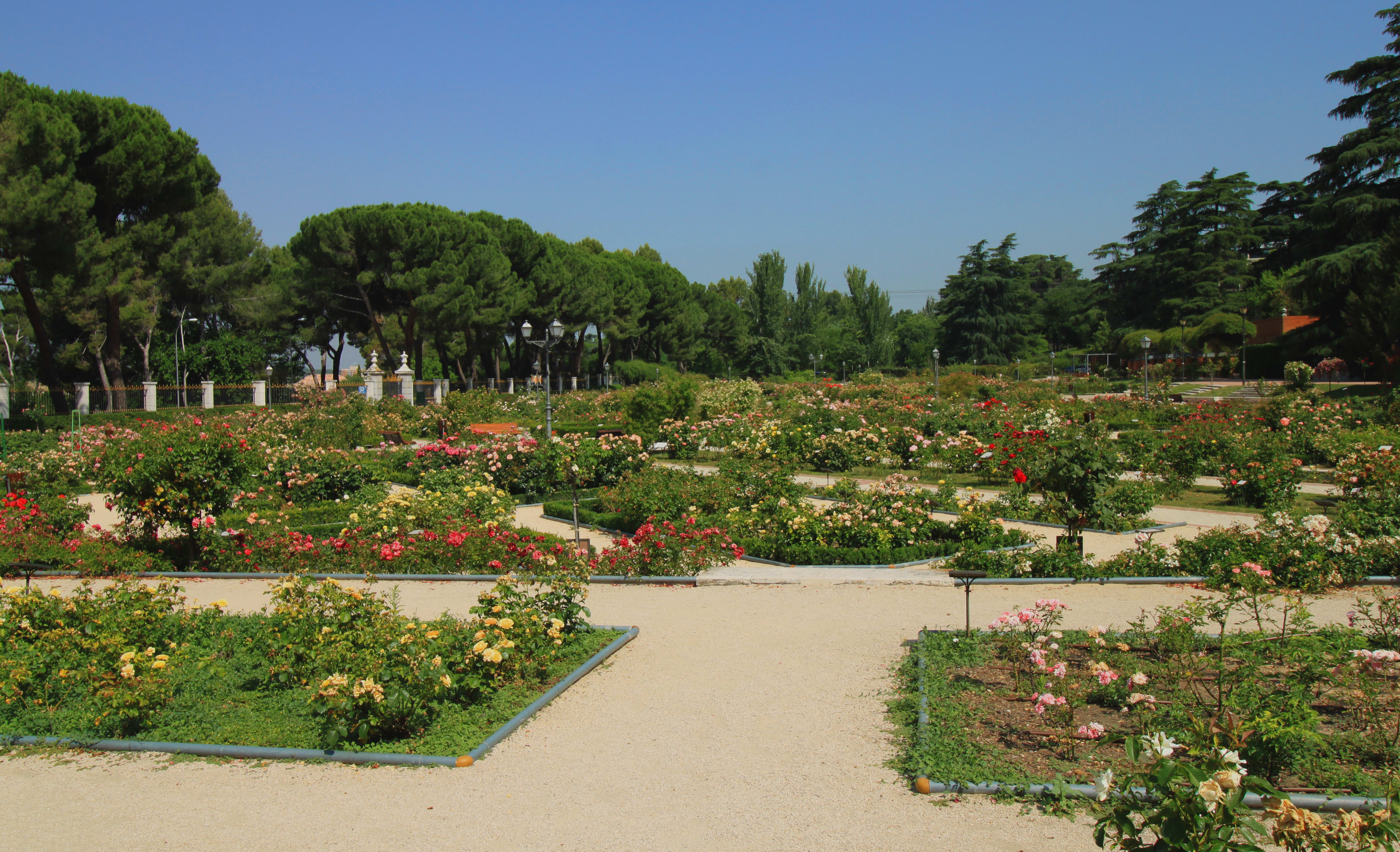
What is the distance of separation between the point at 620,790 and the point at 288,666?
2556 millimetres

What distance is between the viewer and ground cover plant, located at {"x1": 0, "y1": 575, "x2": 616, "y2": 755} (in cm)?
485

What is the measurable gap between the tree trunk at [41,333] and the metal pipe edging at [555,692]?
24.7 metres

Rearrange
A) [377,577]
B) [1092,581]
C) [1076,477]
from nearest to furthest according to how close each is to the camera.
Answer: [1092,581] → [377,577] → [1076,477]

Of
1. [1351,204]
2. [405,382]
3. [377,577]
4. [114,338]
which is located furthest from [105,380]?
[1351,204]

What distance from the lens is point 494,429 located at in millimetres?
21328

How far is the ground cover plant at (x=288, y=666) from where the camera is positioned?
4848 millimetres

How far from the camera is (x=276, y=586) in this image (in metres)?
6.24

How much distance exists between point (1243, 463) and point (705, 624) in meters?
9.52

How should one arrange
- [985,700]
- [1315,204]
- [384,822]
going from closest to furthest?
[384,822] < [985,700] < [1315,204]

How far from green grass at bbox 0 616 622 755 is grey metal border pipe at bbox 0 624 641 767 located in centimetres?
5

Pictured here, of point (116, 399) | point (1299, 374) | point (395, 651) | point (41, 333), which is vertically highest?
point (41, 333)

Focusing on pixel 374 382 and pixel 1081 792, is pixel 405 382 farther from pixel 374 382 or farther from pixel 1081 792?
pixel 1081 792

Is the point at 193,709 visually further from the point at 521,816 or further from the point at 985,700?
the point at 985,700

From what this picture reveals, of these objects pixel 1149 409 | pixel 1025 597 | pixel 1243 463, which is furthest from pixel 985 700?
pixel 1149 409
